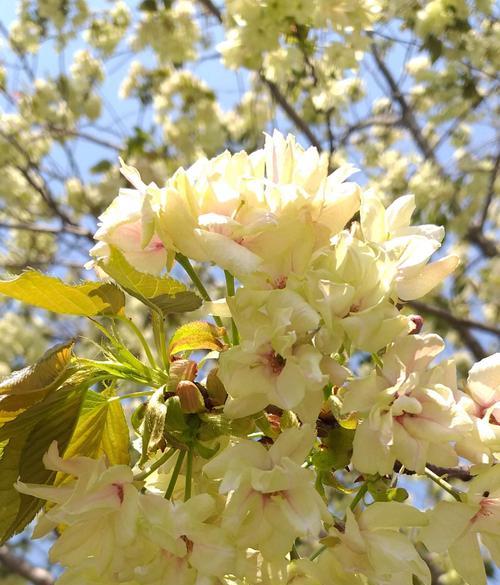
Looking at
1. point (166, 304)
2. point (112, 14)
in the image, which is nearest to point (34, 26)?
point (112, 14)

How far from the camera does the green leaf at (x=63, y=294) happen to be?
69cm

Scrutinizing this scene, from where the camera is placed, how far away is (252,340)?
2.11ft

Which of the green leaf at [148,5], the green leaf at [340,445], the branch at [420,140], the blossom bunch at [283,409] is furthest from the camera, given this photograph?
the branch at [420,140]

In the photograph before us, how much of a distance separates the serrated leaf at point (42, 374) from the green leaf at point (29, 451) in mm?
23

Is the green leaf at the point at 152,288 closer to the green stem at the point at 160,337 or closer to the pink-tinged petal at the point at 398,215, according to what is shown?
the green stem at the point at 160,337

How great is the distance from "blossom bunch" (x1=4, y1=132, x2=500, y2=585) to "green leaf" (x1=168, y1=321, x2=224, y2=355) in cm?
5

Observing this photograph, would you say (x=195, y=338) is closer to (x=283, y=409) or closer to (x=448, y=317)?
(x=283, y=409)

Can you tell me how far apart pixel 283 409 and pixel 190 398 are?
10cm

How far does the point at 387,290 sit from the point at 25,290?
0.37 metres

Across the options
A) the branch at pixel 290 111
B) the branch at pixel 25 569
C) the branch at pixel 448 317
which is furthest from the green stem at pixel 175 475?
the branch at pixel 290 111

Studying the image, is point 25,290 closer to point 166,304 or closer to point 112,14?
point 166,304

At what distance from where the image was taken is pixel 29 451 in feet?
2.33

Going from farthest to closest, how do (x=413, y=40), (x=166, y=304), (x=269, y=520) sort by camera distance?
(x=413, y=40) → (x=166, y=304) → (x=269, y=520)

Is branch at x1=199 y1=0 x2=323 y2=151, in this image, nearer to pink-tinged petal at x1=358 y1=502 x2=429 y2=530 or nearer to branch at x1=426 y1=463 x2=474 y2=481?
branch at x1=426 y1=463 x2=474 y2=481
